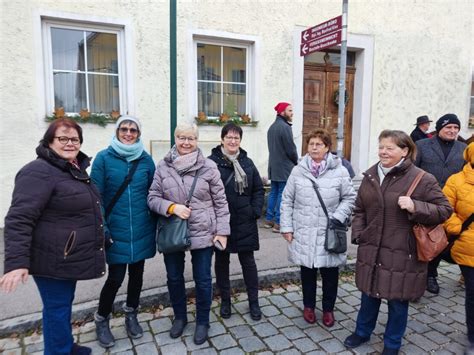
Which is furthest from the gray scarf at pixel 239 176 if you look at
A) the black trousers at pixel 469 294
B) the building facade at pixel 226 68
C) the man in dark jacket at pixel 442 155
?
the man in dark jacket at pixel 442 155

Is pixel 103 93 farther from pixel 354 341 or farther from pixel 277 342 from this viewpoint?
pixel 354 341

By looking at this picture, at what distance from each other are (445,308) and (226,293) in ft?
7.12

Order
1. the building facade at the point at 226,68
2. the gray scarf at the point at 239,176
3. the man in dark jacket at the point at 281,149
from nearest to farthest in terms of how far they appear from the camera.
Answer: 1. the gray scarf at the point at 239,176
2. the building facade at the point at 226,68
3. the man in dark jacket at the point at 281,149

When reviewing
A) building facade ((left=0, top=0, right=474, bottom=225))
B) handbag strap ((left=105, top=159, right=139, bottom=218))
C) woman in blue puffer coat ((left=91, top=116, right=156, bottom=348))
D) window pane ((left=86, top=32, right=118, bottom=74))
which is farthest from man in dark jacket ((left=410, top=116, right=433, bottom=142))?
window pane ((left=86, top=32, right=118, bottom=74))

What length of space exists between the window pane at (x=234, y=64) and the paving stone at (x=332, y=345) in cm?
492

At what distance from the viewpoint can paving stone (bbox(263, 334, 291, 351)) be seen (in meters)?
2.90

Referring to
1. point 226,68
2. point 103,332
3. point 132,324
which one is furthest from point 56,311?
point 226,68

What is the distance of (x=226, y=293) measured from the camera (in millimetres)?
3316

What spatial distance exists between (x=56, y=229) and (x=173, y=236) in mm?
813

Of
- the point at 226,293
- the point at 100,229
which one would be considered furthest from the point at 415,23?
the point at 100,229

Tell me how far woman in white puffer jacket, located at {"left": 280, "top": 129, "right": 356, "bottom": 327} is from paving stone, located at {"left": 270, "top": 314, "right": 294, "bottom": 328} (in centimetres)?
55

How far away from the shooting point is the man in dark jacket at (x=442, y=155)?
3.81m

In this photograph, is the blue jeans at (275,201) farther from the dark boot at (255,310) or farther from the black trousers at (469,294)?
the black trousers at (469,294)

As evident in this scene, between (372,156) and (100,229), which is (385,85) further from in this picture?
(100,229)
